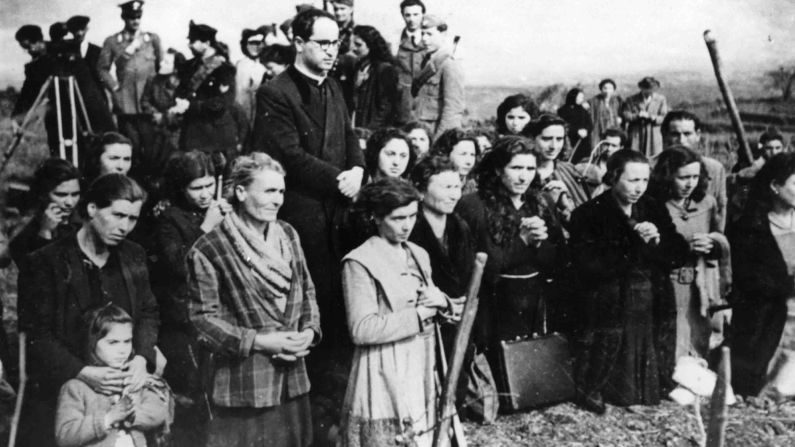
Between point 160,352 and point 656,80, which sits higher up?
point 656,80

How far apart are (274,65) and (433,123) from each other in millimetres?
1042

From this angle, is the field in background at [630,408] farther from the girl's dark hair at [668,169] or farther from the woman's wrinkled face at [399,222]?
the woman's wrinkled face at [399,222]

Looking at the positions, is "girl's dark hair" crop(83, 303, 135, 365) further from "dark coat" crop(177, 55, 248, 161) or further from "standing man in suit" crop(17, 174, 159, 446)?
"dark coat" crop(177, 55, 248, 161)

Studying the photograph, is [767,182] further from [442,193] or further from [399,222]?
[399,222]

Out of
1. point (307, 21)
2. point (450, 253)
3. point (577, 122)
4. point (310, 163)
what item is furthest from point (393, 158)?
point (577, 122)

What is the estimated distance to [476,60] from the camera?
5367 mm

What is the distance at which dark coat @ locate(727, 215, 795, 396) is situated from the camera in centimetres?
534

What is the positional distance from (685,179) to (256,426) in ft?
8.74

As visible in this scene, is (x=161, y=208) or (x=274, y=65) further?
(x=274, y=65)

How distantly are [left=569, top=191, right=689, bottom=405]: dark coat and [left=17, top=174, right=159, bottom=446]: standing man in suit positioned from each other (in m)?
2.24

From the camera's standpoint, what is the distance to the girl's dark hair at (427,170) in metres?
4.64

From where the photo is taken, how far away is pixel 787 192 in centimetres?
530

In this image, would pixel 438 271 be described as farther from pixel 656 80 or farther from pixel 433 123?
pixel 656 80

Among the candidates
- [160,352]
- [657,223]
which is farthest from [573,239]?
[160,352]
